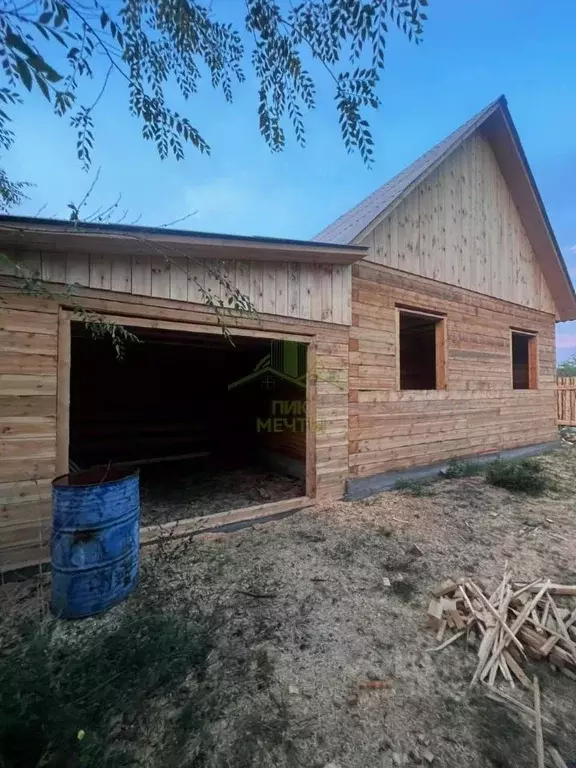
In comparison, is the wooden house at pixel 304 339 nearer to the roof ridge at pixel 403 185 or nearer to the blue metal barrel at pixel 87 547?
the roof ridge at pixel 403 185

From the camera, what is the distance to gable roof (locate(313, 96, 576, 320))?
557 cm

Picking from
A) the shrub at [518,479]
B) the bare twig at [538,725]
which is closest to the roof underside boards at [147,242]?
the bare twig at [538,725]

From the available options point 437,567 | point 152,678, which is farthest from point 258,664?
point 437,567

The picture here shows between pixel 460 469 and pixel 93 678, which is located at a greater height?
pixel 460 469

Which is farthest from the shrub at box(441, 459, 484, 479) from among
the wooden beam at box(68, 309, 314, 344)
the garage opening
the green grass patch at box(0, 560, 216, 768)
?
the green grass patch at box(0, 560, 216, 768)

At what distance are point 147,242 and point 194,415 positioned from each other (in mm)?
5221

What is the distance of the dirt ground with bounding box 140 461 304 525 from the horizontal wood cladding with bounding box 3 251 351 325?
281 centimetres

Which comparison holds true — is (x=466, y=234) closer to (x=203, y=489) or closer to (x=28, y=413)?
(x=203, y=489)

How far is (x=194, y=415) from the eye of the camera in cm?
762

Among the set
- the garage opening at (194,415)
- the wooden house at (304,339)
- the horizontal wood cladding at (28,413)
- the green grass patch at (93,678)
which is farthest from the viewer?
the garage opening at (194,415)

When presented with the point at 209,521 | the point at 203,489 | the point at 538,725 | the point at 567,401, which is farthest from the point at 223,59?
the point at 567,401

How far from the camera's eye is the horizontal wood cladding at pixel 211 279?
9.77 ft

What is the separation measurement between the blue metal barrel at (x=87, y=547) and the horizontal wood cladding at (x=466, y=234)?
473cm

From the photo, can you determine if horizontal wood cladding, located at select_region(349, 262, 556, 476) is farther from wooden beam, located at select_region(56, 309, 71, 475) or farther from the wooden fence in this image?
wooden beam, located at select_region(56, 309, 71, 475)
